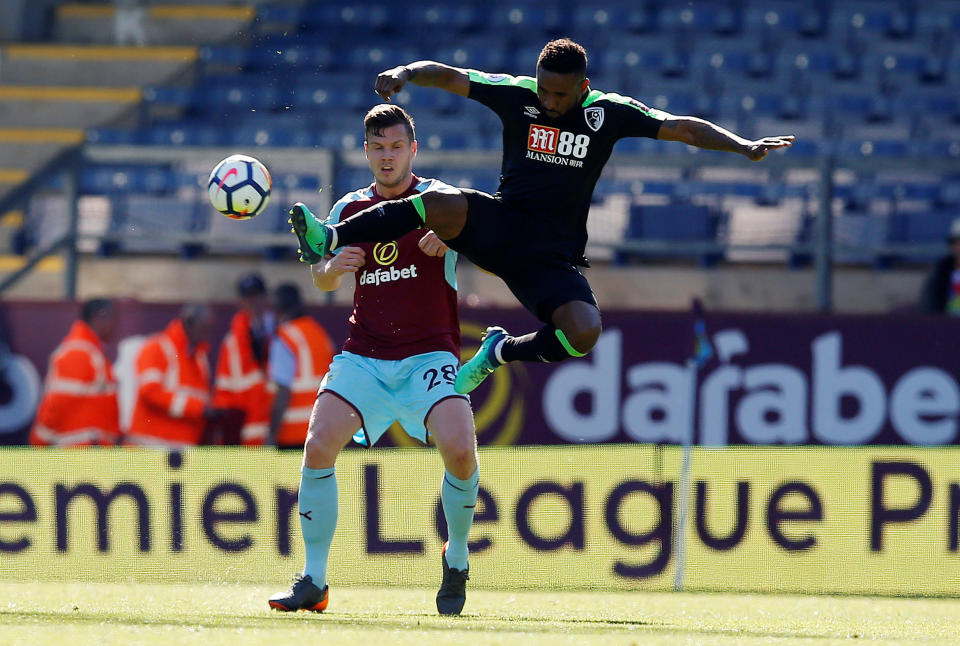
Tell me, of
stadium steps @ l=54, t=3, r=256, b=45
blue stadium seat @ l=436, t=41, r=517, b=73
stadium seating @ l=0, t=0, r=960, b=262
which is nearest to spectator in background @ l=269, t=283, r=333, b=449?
stadium seating @ l=0, t=0, r=960, b=262

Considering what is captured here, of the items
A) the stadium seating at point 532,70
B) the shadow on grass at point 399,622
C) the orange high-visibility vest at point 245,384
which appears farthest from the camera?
the stadium seating at point 532,70

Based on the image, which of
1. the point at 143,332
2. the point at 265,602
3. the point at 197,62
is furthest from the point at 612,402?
the point at 197,62

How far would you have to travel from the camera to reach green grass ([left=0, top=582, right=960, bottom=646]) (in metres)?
5.48

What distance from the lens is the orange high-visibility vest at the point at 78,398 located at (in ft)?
38.5

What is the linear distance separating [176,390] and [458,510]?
5.85 m

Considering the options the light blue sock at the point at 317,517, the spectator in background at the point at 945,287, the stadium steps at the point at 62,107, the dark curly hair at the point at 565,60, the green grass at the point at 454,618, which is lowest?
the green grass at the point at 454,618

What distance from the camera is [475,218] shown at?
6.45 meters

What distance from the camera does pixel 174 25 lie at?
18875 millimetres

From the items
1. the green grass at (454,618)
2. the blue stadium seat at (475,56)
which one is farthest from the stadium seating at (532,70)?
the green grass at (454,618)

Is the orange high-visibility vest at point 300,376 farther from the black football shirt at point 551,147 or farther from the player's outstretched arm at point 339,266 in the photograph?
the black football shirt at point 551,147

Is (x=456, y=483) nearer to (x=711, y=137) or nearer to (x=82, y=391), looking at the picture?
→ (x=711, y=137)

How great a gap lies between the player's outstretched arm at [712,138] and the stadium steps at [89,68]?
12770 mm

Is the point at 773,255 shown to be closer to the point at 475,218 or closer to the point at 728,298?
the point at 728,298

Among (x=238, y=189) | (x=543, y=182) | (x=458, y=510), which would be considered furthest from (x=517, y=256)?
(x=238, y=189)
